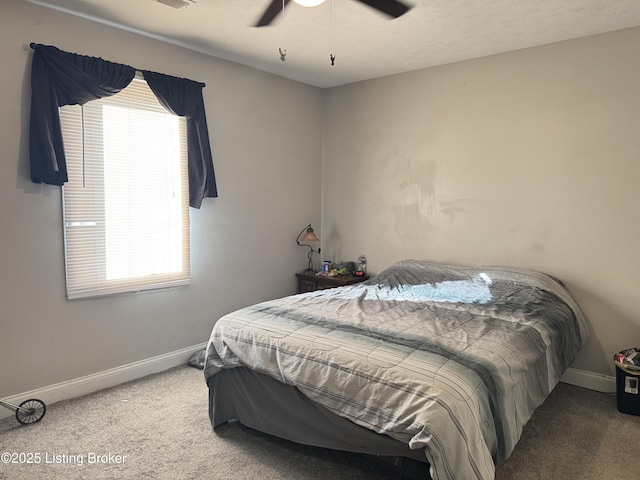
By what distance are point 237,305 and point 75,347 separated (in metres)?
1.37

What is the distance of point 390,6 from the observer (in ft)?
8.55

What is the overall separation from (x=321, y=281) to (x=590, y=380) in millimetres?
2339

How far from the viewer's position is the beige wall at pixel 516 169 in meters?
3.03

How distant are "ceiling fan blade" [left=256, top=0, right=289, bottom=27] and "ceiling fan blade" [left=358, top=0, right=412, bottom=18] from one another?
1.61 ft

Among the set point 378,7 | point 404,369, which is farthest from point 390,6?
point 404,369

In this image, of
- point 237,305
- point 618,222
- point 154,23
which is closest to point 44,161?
point 154,23

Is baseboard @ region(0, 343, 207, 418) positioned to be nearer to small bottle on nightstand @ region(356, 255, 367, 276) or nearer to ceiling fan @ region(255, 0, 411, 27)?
small bottle on nightstand @ region(356, 255, 367, 276)

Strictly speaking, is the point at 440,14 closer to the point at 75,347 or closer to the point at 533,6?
the point at 533,6

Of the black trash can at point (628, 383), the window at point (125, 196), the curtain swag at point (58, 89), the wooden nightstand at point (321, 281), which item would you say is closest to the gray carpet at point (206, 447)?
the black trash can at point (628, 383)

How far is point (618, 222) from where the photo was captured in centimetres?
303

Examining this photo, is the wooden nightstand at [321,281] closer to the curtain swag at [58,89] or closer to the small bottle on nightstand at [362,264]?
the small bottle on nightstand at [362,264]

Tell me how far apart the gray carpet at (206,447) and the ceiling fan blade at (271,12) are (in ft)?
8.31

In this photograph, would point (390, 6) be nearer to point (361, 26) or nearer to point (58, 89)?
point (361, 26)

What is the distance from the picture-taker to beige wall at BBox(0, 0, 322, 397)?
263 cm
